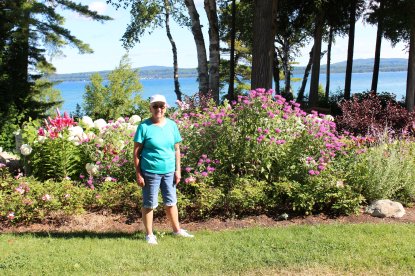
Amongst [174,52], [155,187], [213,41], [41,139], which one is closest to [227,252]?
[155,187]

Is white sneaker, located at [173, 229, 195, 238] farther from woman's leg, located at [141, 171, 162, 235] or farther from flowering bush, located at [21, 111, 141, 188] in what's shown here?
flowering bush, located at [21, 111, 141, 188]

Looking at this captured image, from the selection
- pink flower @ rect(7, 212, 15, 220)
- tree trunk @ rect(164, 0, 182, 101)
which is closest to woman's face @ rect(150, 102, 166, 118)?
pink flower @ rect(7, 212, 15, 220)

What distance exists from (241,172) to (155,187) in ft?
5.89

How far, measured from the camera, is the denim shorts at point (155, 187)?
4.51 metres

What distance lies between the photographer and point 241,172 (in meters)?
6.02

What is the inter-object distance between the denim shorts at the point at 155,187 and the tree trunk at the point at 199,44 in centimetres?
904

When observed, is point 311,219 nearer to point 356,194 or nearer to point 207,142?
point 356,194

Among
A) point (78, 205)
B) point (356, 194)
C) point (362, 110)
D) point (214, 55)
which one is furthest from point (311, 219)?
point (214, 55)

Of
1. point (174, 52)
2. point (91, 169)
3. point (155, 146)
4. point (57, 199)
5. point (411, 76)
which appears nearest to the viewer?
point (155, 146)

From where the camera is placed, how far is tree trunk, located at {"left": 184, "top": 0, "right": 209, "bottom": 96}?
13.7m

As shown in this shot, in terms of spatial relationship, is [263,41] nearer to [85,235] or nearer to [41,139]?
[41,139]

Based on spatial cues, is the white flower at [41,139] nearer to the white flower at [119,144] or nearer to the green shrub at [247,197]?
the white flower at [119,144]

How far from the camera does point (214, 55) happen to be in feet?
45.7

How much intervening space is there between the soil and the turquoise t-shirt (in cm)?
103
